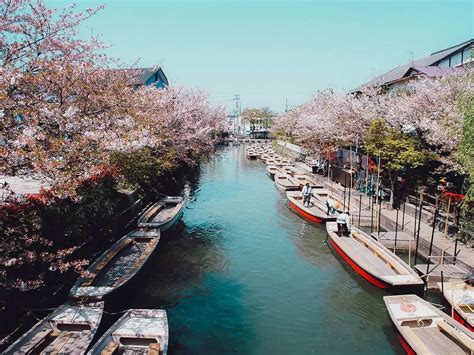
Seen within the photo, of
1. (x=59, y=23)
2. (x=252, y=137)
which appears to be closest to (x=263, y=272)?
(x=59, y=23)

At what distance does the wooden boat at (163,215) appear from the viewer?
59.2 feet

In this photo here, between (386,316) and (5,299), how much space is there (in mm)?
11083

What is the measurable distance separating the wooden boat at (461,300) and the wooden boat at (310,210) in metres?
9.57

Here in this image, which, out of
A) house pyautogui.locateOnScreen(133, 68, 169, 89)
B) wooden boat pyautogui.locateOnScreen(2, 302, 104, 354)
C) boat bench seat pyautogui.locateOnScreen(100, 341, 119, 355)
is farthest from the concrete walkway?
house pyautogui.locateOnScreen(133, 68, 169, 89)

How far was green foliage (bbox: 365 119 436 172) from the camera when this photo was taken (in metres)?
19.2

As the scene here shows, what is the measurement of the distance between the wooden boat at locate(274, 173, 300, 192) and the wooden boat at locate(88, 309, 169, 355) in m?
21.7

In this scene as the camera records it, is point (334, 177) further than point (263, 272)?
Yes

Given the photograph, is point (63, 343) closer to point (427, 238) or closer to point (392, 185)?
point (427, 238)

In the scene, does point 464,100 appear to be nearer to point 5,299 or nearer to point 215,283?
point 215,283

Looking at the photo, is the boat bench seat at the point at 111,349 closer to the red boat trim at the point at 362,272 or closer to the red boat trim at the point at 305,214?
the red boat trim at the point at 362,272

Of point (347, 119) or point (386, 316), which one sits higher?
point (347, 119)

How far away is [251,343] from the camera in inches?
414

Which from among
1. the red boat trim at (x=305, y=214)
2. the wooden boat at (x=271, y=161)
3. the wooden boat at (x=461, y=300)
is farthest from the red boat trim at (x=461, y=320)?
the wooden boat at (x=271, y=161)

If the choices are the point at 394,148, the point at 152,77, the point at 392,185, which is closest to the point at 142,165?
the point at 394,148
